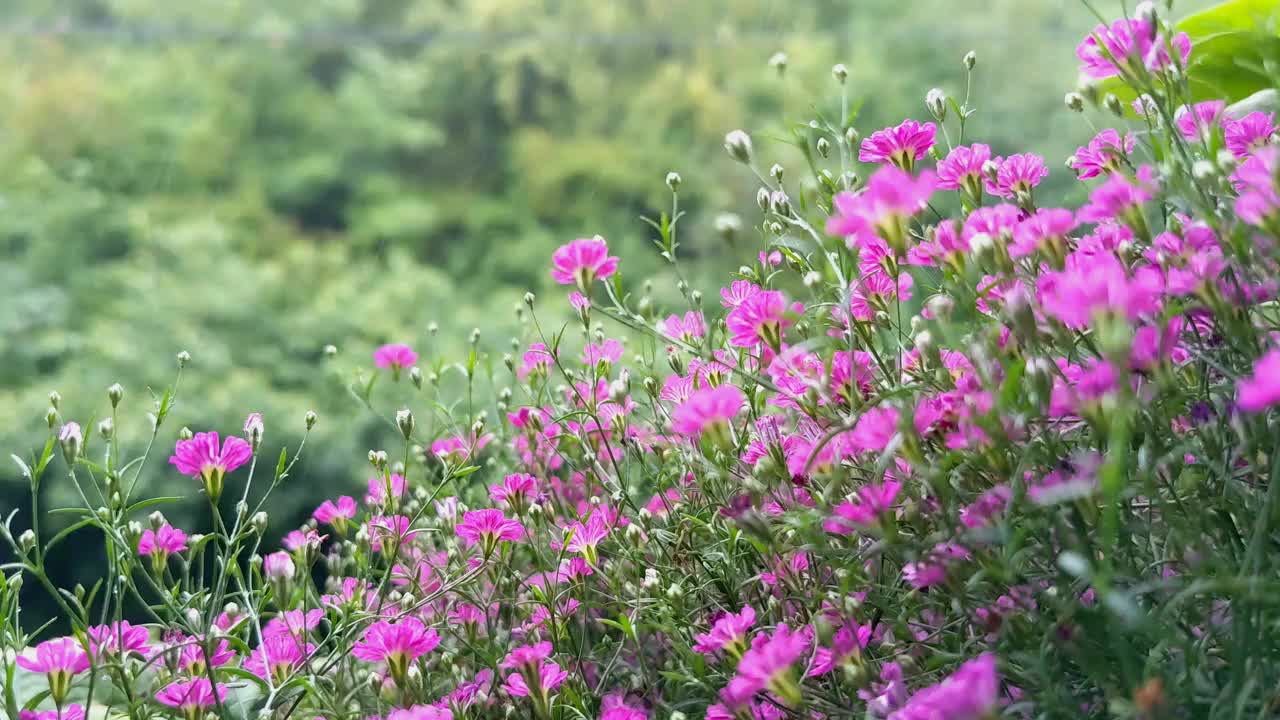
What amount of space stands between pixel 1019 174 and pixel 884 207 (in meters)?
0.15

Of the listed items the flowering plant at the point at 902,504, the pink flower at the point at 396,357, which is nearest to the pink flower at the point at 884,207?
the flowering plant at the point at 902,504

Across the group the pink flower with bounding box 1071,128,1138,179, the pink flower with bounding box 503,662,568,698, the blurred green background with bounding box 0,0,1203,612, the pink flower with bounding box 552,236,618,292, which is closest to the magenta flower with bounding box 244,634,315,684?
the pink flower with bounding box 503,662,568,698

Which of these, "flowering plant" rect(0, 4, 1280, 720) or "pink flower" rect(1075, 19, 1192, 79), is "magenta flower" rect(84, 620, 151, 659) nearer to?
"flowering plant" rect(0, 4, 1280, 720)

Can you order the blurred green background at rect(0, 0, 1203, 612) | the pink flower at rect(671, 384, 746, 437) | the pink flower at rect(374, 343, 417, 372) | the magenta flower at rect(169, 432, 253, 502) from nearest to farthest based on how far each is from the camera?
the pink flower at rect(671, 384, 746, 437), the magenta flower at rect(169, 432, 253, 502), the pink flower at rect(374, 343, 417, 372), the blurred green background at rect(0, 0, 1203, 612)

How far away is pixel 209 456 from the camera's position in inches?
19.8

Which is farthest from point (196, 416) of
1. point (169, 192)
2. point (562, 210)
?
point (562, 210)

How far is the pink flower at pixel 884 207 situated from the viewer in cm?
36

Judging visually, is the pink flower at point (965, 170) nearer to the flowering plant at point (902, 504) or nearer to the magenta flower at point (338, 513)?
the flowering plant at point (902, 504)

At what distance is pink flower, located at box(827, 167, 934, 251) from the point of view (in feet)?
1.17

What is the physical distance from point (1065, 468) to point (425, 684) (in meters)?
0.31

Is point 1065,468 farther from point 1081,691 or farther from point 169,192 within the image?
point 169,192

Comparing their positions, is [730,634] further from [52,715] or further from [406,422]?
[52,715]

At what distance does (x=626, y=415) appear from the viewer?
59 cm

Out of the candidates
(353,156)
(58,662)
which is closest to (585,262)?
(58,662)
